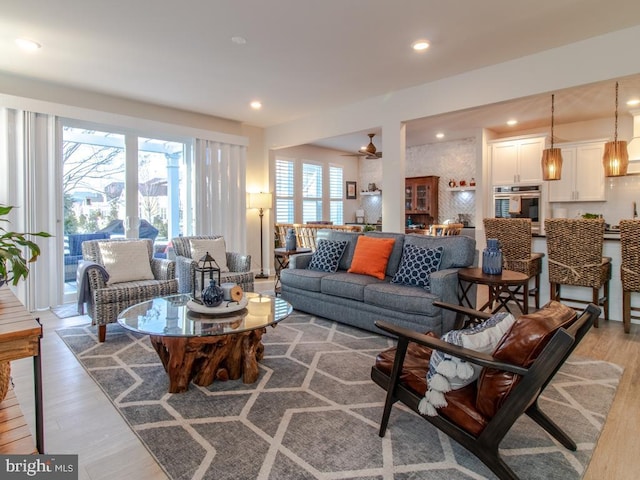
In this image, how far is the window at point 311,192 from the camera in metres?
8.53

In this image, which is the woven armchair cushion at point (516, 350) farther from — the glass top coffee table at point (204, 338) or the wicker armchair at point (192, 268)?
the wicker armchair at point (192, 268)

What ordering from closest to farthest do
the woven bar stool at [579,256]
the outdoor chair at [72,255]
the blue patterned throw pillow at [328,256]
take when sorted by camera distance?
the woven bar stool at [579,256] < the blue patterned throw pillow at [328,256] < the outdoor chair at [72,255]

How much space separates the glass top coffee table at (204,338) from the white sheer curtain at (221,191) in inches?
133

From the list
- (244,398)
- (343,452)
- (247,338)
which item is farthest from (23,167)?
(343,452)

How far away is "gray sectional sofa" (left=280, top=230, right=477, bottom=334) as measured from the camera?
10.8 feet

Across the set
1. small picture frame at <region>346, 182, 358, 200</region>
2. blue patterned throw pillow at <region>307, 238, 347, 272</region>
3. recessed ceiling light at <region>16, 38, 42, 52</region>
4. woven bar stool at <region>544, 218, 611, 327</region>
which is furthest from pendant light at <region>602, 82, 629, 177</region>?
recessed ceiling light at <region>16, 38, 42, 52</region>

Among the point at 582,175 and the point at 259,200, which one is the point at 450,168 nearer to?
the point at 582,175

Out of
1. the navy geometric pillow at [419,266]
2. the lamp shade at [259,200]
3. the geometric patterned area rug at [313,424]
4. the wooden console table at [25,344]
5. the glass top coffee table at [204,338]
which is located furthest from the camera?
the lamp shade at [259,200]

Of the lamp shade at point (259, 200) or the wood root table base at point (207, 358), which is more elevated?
the lamp shade at point (259, 200)

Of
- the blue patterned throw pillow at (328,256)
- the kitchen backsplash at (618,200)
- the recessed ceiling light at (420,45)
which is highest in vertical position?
the recessed ceiling light at (420,45)

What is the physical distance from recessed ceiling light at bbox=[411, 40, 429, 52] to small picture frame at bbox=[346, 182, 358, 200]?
6.06m

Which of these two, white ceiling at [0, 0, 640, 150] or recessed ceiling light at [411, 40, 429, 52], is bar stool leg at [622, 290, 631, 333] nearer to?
white ceiling at [0, 0, 640, 150]

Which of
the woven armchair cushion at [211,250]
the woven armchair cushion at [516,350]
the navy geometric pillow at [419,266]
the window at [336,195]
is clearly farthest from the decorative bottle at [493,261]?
the window at [336,195]

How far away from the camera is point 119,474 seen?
68.8 inches
